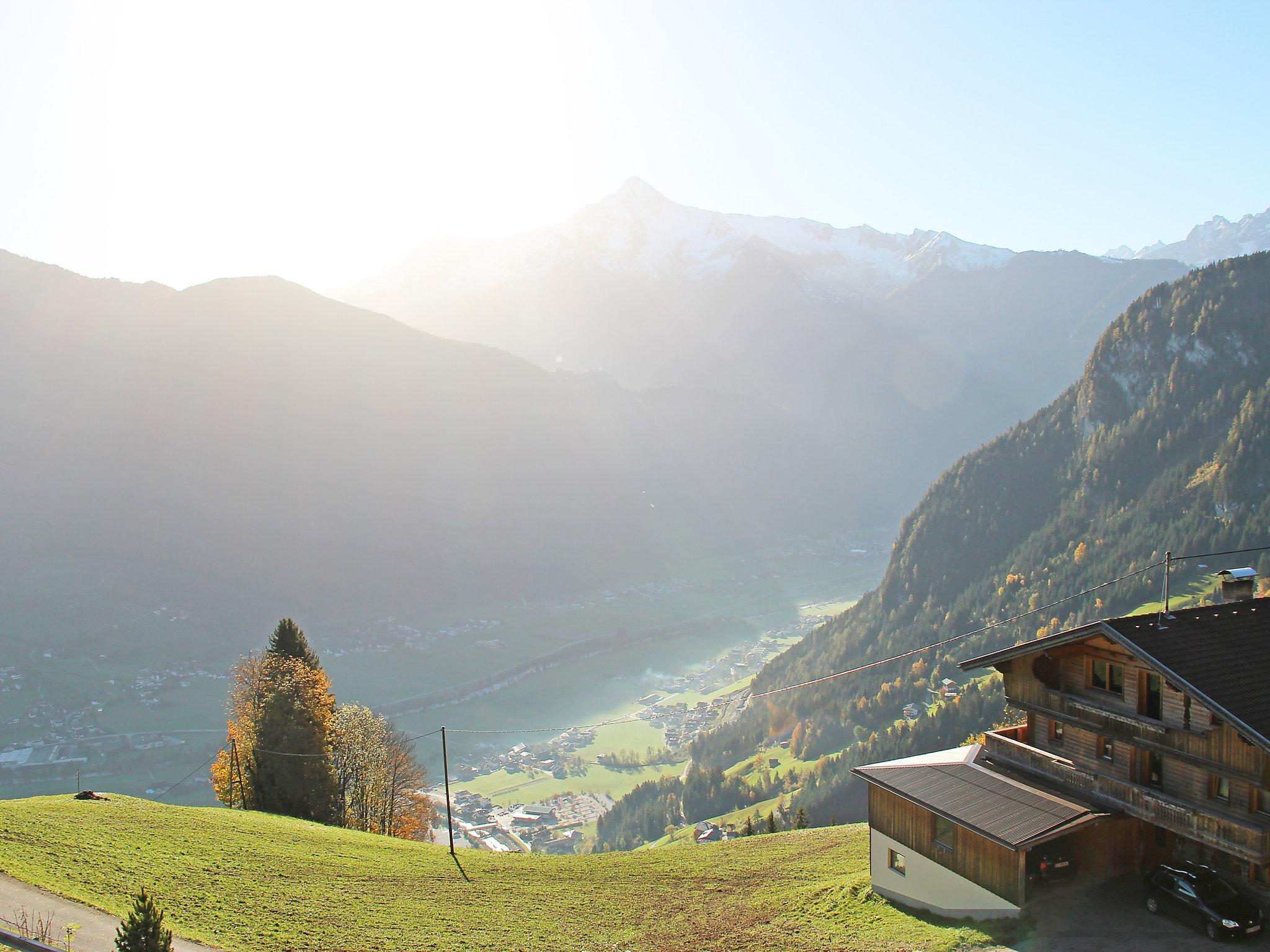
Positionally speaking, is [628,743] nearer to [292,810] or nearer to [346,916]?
[292,810]

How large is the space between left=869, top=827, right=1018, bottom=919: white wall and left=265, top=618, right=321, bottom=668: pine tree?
1598 inches

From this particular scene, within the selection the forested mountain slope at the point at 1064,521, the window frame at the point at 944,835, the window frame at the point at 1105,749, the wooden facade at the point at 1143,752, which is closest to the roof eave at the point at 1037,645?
the wooden facade at the point at 1143,752

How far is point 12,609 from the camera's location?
180 m

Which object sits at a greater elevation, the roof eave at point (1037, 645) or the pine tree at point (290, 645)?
the roof eave at point (1037, 645)

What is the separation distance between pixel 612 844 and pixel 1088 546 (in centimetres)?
10931

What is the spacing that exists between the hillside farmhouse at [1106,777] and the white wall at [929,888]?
0.05 m

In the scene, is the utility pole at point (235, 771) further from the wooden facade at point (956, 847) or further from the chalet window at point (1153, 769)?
the chalet window at point (1153, 769)

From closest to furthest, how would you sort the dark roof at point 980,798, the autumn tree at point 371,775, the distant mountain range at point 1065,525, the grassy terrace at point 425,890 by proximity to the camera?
the dark roof at point 980,798
the grassy terrace at point 425,890
the autumn tree at point 371,775
the distant mountain range at point 1065,525

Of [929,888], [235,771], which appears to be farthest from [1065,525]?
[235,771]

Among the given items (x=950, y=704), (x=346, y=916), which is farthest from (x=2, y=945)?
(x=950, y=704)

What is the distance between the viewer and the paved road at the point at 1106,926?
1772 centimetres

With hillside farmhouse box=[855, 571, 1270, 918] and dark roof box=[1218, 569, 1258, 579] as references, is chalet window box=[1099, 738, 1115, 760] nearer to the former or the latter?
hillside farmhouse box=[855, 571, 1270, 918]

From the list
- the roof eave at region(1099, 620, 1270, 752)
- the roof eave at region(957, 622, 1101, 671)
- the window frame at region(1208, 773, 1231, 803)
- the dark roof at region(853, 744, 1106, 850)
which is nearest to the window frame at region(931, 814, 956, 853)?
the dark roof at region(853, 744, 1106, 850)

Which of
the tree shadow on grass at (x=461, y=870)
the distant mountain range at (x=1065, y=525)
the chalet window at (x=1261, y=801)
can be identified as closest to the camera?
the chalet window at (x=1261, y=801)
